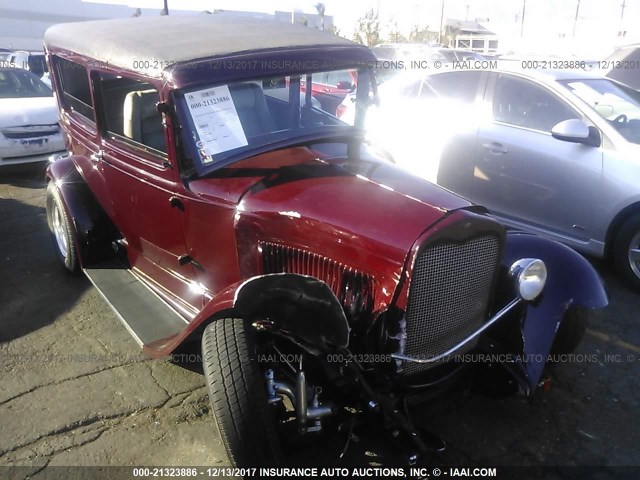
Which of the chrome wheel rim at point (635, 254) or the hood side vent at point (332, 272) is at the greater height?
the hood side vent at point (332, 272)

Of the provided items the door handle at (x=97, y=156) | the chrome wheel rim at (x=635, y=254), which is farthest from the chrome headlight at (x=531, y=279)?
the door handle at (x=97, y=156)

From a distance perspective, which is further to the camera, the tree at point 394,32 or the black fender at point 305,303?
the tree at point 394,32

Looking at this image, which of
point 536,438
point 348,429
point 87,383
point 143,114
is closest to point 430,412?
point 536,438

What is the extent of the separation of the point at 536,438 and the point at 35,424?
271 cm

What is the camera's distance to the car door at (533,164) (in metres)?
4.61

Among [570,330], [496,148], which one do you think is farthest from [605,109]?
[570,330]

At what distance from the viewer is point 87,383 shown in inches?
130

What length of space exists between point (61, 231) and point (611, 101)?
514cm

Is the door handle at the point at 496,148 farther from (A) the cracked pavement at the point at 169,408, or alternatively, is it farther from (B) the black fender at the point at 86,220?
(B) the black fender at the point at 86,220

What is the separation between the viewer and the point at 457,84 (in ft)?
19.0

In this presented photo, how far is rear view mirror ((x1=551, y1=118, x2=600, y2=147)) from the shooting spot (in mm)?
4422

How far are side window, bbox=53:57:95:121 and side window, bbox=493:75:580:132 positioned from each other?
3735 mm

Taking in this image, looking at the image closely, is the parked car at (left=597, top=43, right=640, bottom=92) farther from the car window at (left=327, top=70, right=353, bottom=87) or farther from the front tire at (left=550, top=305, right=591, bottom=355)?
the front tire at (left=550, top=305, right=591, bottom=355)

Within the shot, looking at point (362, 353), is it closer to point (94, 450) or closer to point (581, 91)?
point (94, 450)
